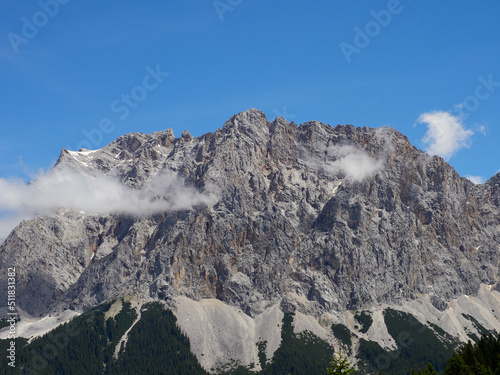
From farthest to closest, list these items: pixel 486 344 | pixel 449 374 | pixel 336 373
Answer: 1. pixel 486 344
2. pixel 449 374
3. pixel 336 373

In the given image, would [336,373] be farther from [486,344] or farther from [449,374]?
[486,344]

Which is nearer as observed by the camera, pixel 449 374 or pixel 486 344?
pixel 449 374

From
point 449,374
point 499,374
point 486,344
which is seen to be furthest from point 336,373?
point 486,344

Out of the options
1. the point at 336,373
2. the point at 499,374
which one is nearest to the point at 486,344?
the point at 499,374

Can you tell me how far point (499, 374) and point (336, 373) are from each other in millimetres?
46784

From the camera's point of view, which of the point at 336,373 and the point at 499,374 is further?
the point at 499,374

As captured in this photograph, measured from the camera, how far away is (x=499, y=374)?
117m

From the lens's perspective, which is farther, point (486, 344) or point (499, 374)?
point (486, 344)

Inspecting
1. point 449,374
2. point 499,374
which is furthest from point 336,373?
point 499,374

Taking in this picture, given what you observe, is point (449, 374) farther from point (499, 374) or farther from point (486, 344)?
point (486, 344)

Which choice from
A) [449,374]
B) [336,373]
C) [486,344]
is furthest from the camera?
[486,344]

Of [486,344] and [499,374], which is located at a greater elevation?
[486,344]

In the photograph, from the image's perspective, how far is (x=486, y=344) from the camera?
458 ft

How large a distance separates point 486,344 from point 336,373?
67.0m
